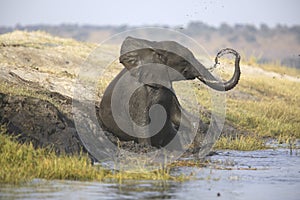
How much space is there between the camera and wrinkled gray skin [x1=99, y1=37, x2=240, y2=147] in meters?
12.4

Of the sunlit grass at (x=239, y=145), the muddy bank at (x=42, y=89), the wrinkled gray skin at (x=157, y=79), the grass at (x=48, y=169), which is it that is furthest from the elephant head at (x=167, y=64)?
the grass at (x=48, y=169)

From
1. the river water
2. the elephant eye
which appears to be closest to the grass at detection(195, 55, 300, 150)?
the elephant eye

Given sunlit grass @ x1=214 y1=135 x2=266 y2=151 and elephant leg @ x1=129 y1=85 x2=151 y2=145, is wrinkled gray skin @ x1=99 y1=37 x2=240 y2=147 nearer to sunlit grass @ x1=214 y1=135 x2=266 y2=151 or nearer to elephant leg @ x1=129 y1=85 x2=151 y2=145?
elephant leg @ x1=129 y1=85 x2=151 y2=145

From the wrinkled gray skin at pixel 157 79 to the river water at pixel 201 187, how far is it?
48.7 inches

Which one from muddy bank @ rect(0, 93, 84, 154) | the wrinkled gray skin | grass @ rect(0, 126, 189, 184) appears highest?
the wrinkled gray skin

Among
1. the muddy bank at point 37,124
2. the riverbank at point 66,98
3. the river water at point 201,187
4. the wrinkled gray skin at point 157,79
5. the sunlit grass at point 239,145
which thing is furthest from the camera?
the sunlit grass at point 239,145

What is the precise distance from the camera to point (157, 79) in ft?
40.7

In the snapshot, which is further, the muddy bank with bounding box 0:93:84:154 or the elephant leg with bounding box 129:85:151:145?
the elephant leg with bounding box 129:85:151:145

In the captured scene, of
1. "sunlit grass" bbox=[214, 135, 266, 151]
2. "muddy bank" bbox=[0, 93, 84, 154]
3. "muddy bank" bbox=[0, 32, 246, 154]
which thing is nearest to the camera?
"muddy bank" bbox=[0, 93, 84, 154]

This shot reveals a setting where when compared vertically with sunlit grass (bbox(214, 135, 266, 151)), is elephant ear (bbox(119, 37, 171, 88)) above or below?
above

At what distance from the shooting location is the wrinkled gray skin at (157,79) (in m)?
12.4

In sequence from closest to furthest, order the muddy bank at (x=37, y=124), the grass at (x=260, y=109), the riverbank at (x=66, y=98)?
the muddy bank at (x=37, y=124) → the riverbank at (x=66, y=98) → the grass at (x=260, y=109)

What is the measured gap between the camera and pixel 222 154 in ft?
42.8

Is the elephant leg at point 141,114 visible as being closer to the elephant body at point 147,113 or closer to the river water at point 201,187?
the elephant body at point 147,113
